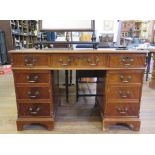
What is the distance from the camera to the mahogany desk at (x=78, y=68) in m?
1.56

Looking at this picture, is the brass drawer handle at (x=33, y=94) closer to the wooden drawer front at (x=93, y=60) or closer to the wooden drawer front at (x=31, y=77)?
the wooden drawer front at (x=31, y=77)

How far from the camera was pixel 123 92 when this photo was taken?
5.49 feet

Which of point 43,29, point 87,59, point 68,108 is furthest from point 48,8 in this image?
point 68,108

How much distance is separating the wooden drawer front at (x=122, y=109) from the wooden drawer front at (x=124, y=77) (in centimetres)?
24

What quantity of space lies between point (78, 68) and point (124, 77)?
44 cm

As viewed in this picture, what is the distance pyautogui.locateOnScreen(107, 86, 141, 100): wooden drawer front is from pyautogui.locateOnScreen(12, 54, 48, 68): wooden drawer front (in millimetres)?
679

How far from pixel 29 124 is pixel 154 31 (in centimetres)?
724

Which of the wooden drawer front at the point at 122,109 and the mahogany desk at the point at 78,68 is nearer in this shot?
the mahogany desk at the point at 78,68

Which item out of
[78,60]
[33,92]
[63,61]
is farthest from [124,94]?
[33,92]

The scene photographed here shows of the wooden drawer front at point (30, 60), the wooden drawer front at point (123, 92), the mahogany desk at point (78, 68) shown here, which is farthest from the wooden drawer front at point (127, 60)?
the wooden drawer front at point (30, 60)

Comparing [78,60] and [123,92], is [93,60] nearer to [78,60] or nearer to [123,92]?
[78,60]

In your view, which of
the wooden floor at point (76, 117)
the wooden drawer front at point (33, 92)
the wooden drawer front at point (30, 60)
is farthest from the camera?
the wooden floor at point (76, 117)

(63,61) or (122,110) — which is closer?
(63,61)

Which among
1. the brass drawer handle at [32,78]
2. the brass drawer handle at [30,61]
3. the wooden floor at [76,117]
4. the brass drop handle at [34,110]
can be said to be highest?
the brass drawer handle at [30,61]
